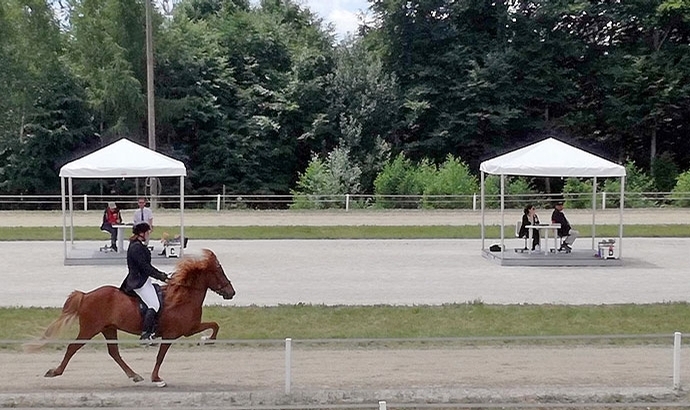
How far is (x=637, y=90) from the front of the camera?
53188mm

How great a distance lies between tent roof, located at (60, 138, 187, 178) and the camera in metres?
22.7

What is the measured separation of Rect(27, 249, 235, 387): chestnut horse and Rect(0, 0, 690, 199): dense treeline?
41393mm

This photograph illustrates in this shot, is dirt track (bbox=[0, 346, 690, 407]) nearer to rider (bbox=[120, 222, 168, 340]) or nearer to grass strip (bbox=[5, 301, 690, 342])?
rider (bbox=[120, 222, 168, 340])

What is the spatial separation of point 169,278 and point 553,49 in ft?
160

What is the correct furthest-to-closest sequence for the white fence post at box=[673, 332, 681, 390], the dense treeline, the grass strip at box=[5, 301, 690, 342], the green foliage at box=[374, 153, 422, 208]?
the dense treeline < the green foliage at box=[374, 153, 422, 208] < the grass strip at box=[5, 301, 690, 342] < the white fence post at box=[673, 332, 681, 390]

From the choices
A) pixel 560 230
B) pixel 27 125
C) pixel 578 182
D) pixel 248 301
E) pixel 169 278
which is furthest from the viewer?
pixel 27 125

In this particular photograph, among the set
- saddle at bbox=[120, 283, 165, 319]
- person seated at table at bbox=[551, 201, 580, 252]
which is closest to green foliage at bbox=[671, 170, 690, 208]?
person seated at table at bbox=[551, 201, 580, 252]

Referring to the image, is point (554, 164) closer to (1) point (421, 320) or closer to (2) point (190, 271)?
(1) point (421, 320)

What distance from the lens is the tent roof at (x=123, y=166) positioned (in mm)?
22734

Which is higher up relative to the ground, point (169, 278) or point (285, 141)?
point (285, 141)

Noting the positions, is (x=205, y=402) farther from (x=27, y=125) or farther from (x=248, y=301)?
(x=27, y=125)

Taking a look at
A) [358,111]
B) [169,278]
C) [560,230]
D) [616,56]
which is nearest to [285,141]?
[358,111]

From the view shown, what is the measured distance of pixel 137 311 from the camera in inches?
391

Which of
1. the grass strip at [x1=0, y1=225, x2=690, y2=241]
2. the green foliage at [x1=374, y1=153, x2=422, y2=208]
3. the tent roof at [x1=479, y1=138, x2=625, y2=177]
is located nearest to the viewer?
the tent roof at [x1=479, y1=138, x2=625, y2=177]
